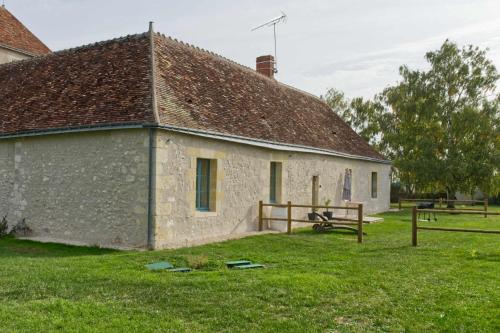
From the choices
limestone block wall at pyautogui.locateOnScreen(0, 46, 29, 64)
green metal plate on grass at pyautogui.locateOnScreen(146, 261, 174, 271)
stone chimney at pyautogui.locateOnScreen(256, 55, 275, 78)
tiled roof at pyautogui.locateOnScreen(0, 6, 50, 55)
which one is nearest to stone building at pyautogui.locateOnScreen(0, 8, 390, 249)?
green metal plate on grass at pyautogui.locateOnScreen(146, 261, 174, 271)

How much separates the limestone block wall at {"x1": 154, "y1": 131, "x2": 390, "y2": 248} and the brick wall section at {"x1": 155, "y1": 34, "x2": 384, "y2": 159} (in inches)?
18.9

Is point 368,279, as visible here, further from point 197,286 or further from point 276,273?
point 197,286

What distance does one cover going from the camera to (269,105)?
16.6 metres

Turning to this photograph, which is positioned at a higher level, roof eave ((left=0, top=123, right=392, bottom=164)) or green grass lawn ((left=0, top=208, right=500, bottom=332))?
roof eave ((left=0, top=123, right=392, bottom=164))

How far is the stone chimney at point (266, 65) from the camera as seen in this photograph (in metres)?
20.4

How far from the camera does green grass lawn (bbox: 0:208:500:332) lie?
5.12 metres

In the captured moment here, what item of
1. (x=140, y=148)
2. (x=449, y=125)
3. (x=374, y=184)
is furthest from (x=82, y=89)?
(x=449, y=125)

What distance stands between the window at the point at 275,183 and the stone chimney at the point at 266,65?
6.82 m

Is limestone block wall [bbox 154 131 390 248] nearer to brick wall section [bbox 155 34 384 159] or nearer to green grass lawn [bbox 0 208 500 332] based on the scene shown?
brick wall section [bbox 155 34 384 159]

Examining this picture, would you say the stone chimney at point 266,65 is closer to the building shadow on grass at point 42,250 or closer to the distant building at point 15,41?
the distant building at point 15,41

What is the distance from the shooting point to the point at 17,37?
2002 centimetres

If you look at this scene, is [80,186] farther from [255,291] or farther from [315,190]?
[315,190]

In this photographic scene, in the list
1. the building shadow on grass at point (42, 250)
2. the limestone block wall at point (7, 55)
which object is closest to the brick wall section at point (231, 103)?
the building shadow on grass at point (42, 250)

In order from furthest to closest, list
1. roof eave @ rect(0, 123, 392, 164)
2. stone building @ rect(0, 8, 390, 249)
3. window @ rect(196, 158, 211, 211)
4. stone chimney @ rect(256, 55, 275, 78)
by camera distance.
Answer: stone chimney @ rect(256, 55, 275, 78) → window @ rect(196, 158, 211, 211) → stone building @ rect(0, 8, 390, 249) → roof eave @ rect(0, 123, 392, 164)
